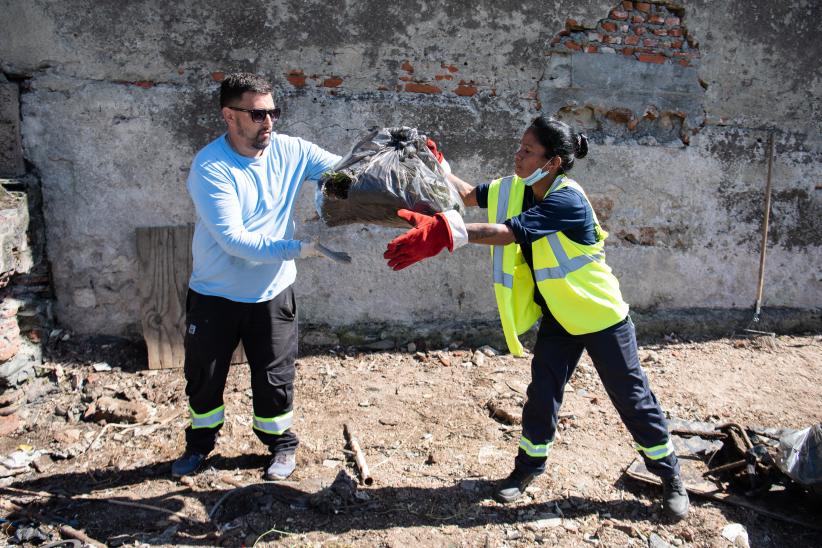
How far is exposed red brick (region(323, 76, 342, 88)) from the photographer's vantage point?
4418mm

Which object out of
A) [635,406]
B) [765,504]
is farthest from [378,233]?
[765,504]

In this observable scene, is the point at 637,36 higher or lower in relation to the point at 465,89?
higher

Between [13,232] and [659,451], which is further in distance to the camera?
[13,232]

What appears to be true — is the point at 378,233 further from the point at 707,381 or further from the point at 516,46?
the point at 707,381

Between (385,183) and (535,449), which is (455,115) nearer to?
(385,183)

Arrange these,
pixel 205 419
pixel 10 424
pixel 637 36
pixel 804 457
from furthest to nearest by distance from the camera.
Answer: pixel 637 36, pixel 10 424, pixel 205 419, pixel 804 457

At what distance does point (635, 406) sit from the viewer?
2.79 meters

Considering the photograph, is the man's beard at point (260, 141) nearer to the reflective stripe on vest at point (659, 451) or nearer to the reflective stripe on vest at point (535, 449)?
the reflective stripe on vest at point (535, 449)

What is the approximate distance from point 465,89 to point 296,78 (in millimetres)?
1197

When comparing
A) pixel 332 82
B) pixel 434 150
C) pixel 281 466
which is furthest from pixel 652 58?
pixel 281 466

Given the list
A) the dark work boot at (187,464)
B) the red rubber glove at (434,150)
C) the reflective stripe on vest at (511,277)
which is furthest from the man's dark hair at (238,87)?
the dark work boot at (187,464)

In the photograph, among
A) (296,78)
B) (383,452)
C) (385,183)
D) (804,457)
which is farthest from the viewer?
(296,78)

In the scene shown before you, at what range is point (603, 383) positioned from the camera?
282cm

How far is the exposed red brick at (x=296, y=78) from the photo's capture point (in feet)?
14.3
